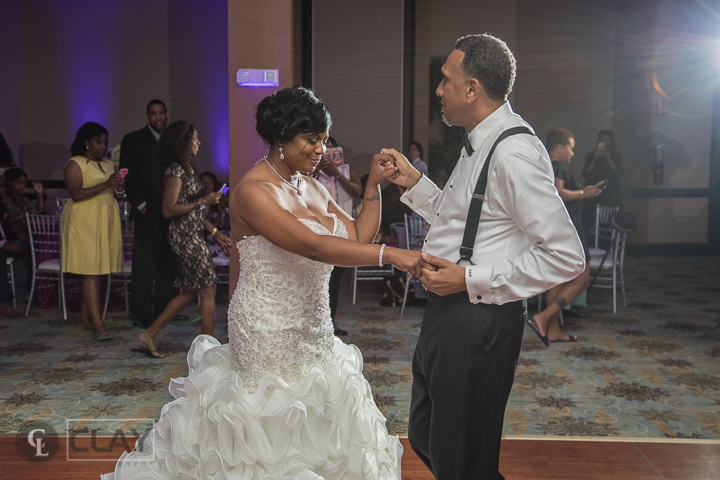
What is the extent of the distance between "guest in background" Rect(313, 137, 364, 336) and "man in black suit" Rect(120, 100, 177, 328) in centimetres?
134

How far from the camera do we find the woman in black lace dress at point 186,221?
4164mm

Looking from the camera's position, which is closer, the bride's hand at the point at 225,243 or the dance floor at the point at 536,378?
the dance floor at the point at 536,378

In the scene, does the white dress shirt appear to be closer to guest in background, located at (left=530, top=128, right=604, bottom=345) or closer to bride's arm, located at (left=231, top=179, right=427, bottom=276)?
bride's arm, located at (left=231, top=179, right=427, bottom=276)

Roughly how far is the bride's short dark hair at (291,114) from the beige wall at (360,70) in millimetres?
6904

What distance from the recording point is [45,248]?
577 cm

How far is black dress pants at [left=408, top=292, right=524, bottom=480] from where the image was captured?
1743 mm

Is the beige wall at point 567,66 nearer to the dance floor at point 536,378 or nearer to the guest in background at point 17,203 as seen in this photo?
the dance floor at point 536,378

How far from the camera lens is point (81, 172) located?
4652 millimetres

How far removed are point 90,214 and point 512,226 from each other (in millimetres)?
3903

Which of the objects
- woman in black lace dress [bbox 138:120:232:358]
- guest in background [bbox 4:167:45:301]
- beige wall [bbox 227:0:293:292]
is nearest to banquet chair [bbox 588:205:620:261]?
beige wall [bbox 227:0:293:292]

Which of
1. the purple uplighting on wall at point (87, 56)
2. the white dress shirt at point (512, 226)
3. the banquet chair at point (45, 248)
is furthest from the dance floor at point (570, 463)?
the purple uplighting on wall at point (87, 56)

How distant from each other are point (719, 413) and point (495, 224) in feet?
8.26

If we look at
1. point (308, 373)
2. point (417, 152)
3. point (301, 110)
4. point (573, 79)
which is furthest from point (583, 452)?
point (573, 79)

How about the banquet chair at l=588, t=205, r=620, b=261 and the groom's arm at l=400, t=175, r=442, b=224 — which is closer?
the groom's arm at l=400, t=175, r=442, b=224
